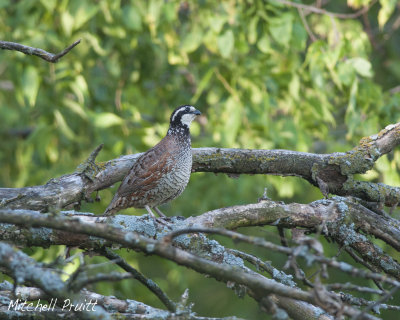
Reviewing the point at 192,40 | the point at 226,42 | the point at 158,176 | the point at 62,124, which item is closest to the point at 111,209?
the point at 158,176

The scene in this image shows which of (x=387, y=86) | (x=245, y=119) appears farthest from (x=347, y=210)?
(x=387, y=86)

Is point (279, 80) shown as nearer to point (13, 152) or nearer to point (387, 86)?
point (387, 86)

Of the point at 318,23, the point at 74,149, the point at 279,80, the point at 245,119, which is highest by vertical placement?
the point at 318,23

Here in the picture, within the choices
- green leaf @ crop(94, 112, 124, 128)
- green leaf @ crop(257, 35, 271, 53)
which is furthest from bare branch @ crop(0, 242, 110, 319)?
green leaf @ crop(257, 35, 271, 53)

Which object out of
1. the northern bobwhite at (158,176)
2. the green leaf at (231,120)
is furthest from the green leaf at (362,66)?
the northern bobwhite at (158,176)

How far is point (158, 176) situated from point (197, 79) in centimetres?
273

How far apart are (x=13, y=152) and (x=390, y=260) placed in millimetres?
6364

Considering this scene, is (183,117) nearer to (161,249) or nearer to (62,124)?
(62,124)

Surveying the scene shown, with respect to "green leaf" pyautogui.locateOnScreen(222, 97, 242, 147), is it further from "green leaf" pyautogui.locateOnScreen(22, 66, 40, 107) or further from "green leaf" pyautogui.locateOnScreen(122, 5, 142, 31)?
"green leaf" pyautogui.locateOnScreen(22, 66, 40, 107)

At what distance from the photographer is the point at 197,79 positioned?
693cm

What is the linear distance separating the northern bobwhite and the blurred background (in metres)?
1.03

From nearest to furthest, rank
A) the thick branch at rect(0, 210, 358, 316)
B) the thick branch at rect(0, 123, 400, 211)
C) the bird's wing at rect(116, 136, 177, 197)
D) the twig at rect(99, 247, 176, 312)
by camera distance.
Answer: the thick branch at rect(0, 210, 358, 316) → the twig at rect(99, 247, 176, 312) → the thick branch at rect(0, 123, 400, 211) → the bird's wing at rect(116, 136, 177, 197)

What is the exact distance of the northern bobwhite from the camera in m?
4.25

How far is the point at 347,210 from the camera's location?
329 cm
